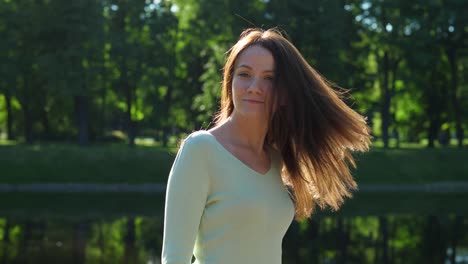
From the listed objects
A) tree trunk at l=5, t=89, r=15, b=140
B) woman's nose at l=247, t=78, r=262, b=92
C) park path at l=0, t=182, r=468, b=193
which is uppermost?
woman's nose at l=247, t=78, r=262, b=92

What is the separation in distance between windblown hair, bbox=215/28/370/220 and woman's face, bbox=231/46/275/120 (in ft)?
0.09

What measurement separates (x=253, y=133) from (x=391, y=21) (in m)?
38.6

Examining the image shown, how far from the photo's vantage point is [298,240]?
63.8 feet

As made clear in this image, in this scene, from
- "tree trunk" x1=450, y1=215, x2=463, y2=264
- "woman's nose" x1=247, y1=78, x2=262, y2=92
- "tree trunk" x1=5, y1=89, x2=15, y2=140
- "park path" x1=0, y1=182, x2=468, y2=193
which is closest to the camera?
"woman's nose" x1=247, y1=78, x2=262, y2=92

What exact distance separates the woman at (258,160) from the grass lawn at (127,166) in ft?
92.8

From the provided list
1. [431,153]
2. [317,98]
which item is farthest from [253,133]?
[431,153]

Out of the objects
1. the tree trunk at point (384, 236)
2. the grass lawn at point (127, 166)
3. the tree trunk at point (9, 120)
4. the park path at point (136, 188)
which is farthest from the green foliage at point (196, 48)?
the tree trunk at point (384, 236)

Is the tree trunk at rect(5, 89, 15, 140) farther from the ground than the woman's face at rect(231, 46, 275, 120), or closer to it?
closer to it

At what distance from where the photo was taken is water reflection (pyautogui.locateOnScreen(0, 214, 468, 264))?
1639 cm

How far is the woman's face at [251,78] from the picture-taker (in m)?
3.06

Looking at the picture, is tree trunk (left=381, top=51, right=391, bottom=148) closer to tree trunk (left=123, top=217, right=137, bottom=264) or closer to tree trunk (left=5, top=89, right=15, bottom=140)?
tree trunk (left=5, top=89, right=15, bottom=140)

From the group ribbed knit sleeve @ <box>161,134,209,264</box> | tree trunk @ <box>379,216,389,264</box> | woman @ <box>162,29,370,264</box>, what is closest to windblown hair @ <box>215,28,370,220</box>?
woman @ <box>162,29,370,264</box>

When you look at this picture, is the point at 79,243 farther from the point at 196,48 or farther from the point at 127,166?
the point at 196,48

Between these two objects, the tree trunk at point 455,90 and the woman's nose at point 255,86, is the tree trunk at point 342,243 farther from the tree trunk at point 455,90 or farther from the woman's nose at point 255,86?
the tree trunk at point 455,90
